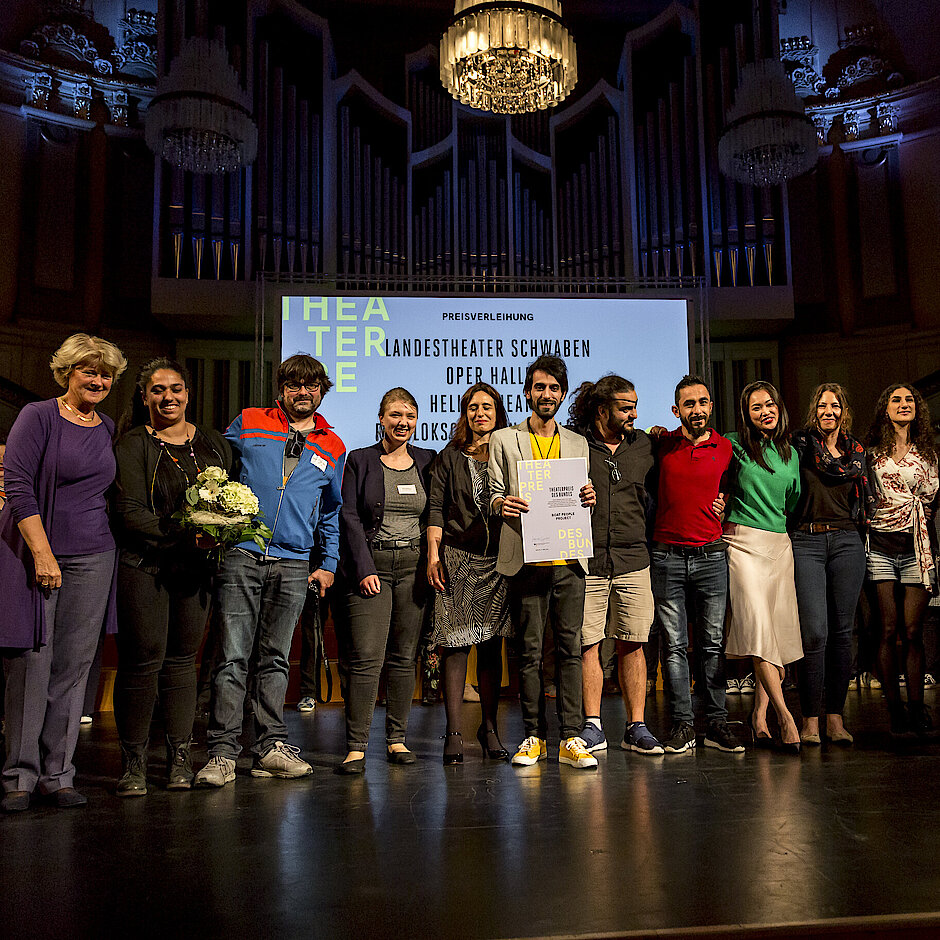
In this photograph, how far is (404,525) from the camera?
3.31 m

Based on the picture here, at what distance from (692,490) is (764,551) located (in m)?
0.37

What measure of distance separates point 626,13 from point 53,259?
5.68m

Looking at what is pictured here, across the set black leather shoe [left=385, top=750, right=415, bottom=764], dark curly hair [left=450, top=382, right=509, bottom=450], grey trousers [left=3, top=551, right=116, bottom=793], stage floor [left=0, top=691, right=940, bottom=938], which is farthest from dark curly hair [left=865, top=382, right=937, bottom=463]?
grey trousers [left=3, top=551, right=116, bottom=793]

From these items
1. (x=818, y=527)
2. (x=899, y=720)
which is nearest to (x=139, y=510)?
(x=818, y=527)

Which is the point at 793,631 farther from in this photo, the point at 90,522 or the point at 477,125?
the point at 477,125

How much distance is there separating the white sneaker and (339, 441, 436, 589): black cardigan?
36.3 inches

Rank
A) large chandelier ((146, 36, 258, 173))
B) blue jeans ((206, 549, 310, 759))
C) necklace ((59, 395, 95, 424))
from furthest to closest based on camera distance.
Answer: large chandelier ((146, 36, 258, 173)) < blue jeans ((206, 549, 310, 759)) < necklace ((59, 395, 95, 424))

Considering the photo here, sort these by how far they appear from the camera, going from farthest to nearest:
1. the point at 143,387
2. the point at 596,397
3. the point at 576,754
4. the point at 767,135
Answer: the point at 767,135
the point at 596,397
the point at 576,754
the point at 143,387

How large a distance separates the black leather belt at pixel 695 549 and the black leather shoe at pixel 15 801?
232cm

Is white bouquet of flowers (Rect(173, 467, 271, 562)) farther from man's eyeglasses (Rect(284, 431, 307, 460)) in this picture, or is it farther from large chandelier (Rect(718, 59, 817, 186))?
large chandelier (Rect(718, 59, 817, 186))

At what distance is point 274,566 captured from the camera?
3072 millimetres

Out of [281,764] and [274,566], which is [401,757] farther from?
[274,566]

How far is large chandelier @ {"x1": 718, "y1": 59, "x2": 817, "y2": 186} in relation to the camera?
663 centimetres

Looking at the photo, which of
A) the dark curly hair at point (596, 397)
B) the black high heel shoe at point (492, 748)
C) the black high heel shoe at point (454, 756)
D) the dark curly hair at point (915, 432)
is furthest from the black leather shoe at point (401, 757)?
the dark curly hair at point (915, 432)
